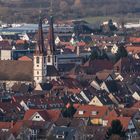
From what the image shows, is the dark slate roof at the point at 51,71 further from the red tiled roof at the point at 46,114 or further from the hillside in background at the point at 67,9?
the hillside in background at the point at 67,9

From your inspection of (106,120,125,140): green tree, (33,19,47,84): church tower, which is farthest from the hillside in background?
(106,120,125,140): green tree

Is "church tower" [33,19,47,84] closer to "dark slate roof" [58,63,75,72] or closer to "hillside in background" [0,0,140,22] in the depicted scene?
"dark slate roof" [58,63,75,72]

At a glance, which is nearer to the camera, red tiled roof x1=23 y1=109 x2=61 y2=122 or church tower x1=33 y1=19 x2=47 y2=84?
red tiled roof x1=23 y1=109 x2=61 y2=122

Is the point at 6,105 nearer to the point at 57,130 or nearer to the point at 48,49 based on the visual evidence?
the point at 57,130

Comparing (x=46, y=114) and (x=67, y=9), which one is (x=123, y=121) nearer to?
(x=46, y=114)

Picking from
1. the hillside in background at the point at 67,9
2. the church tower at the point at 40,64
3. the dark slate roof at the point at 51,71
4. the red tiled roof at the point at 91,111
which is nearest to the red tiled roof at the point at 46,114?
the red tiled roof at the point at 91,111
